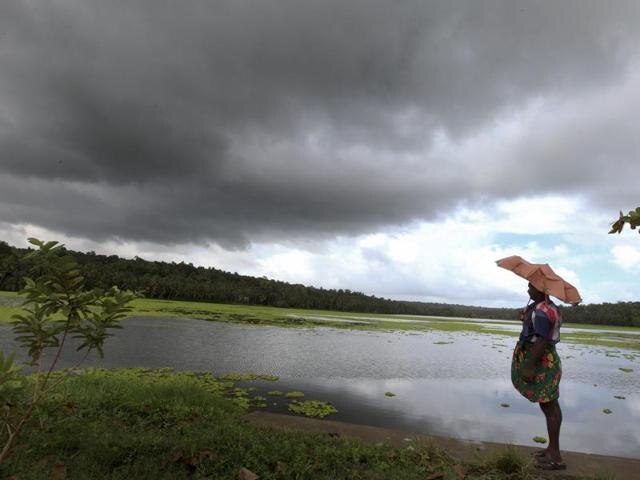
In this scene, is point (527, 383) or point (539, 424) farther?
point (539, 424)

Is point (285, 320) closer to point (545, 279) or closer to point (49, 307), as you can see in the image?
point (545, 279)

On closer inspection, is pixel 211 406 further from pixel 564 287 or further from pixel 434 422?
pixel 564 287

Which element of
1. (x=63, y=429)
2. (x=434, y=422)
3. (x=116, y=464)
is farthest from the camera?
(x=434, y=422)

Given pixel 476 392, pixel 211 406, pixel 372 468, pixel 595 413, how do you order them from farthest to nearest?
pixel 476 392 → pixel 595 413 → pixel 211 406 → pixel 372 468

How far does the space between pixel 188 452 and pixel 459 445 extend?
444 centimetres

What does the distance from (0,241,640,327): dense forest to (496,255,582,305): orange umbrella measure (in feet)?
296

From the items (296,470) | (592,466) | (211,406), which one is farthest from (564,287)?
(211,406)

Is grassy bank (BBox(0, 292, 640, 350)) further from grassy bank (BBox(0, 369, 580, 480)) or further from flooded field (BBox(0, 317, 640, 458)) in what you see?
grassy bank (BBox(0, 369, 580, 480))

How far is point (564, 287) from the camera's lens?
5.44 metres

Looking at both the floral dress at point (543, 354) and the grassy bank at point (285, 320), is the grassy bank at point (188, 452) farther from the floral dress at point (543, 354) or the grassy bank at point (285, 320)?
the grassy bank at point (285, 320)

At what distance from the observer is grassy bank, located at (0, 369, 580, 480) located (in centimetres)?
452

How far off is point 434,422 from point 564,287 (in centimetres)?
590

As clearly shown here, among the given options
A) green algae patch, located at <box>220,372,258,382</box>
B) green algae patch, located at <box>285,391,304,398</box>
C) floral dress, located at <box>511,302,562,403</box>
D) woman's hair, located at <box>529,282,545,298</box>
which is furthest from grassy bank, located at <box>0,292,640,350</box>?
woman's hair, located at <box>529,282,545,298</box>

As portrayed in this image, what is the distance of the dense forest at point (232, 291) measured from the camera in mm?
92562
